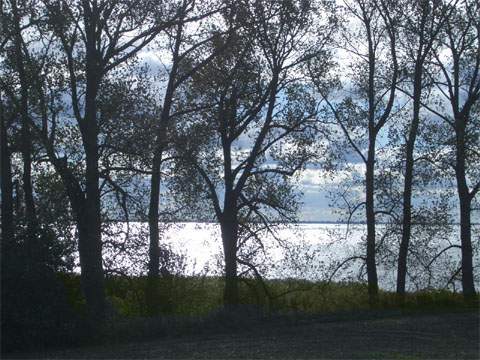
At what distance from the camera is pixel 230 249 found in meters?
27.5

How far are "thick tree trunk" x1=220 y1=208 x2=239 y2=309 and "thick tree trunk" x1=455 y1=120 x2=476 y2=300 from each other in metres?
7.80

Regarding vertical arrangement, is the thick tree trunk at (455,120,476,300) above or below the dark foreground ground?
above

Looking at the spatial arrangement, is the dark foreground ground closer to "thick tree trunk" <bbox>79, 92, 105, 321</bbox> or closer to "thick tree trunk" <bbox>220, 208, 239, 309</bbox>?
"thick tree trunk" <bbox>79, 92, 105, 321</bbox>

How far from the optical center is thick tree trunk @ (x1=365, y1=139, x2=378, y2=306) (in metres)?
28.7

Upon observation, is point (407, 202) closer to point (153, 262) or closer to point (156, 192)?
point (156, 192)

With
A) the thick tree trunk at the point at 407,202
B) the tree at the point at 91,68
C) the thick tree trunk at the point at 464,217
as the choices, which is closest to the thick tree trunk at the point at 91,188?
the tree at the point at 91,68

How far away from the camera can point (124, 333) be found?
18859 millimetres

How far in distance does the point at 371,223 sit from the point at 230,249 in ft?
17.1

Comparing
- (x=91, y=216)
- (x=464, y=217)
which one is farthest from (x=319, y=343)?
(x=464, y=217)

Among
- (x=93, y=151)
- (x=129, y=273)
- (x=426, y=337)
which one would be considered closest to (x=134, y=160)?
(x=93, y=151)

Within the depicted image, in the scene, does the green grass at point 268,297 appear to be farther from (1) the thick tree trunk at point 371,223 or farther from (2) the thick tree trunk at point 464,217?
(2) the thick tree trunk at point 464,217

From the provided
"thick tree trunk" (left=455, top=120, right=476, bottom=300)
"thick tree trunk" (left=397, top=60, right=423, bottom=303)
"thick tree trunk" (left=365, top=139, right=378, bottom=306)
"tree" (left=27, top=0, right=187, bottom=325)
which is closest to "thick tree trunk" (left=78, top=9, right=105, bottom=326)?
"tree" (left=27, top=0, right=187, bottom=325)

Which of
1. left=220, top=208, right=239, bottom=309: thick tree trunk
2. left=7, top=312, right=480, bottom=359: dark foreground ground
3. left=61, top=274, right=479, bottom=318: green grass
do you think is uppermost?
left=220, top=208, right=239, bottom=309: thick tree trunk

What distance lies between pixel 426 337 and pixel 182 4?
1098 cm
